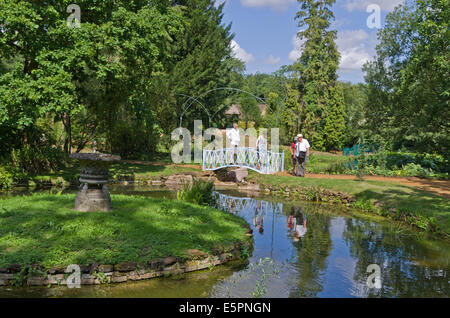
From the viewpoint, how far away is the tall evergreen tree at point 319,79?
38156 mm

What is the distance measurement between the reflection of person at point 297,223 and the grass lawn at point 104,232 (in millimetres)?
1640

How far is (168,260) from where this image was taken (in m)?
6.77

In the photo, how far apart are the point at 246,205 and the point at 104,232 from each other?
756cm

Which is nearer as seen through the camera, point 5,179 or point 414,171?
point 5,179

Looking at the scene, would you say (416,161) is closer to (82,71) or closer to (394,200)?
(394,200)

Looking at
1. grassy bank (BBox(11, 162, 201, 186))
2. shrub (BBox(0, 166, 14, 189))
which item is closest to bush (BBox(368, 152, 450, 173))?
grassy bank (BBox(11, 162, 201, 186))

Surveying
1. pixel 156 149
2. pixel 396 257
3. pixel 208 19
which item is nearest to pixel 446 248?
pixel 396 257

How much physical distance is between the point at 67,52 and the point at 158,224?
9487mm

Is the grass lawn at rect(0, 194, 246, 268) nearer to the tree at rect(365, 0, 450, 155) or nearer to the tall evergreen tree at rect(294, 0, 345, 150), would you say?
the tree at rect(365, 0, 450, 155)

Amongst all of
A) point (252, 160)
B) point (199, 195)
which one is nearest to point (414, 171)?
point (252, 160)

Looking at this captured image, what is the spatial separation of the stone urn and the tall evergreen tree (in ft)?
101

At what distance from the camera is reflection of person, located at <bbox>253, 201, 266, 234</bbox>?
35.8ft

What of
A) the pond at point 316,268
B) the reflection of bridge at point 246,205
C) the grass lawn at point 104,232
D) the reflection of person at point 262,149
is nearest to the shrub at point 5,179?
the grass lawn at point 104,232

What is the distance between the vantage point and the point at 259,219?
474 inches
